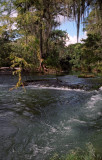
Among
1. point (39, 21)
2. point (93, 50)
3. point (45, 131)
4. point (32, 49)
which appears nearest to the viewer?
point (45, 131)

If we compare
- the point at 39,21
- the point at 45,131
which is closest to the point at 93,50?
the point at 39,21

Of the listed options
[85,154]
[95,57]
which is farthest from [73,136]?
[95,57]

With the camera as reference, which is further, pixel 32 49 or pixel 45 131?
pixel 32 49

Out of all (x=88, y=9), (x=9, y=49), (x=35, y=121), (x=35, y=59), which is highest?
(x=9, y=49)

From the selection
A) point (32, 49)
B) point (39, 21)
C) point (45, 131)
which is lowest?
point (45, 131)

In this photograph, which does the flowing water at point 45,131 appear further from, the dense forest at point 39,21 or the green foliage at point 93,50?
the green foliage at point 93,50

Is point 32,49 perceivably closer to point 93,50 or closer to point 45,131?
point 45,131

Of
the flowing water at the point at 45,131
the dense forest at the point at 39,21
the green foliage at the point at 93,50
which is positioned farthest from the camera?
the green foliage at the point at 93,50

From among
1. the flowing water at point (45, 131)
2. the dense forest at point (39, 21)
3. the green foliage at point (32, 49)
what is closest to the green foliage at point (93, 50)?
the dense forest at point (39, 21)

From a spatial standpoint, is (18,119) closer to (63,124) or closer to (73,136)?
(63,124)

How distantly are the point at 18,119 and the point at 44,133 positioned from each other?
154 cm

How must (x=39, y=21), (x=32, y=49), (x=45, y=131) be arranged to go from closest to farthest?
(x=45, y=131), (x=32, y=49), (x=39, y=21)

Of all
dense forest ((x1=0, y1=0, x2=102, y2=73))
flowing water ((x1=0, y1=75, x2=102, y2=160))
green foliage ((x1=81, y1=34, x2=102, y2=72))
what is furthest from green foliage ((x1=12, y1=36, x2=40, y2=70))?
green foliage ((x1=81, y1=34, x2=102, y2=72))

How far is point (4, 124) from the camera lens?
497 cm
